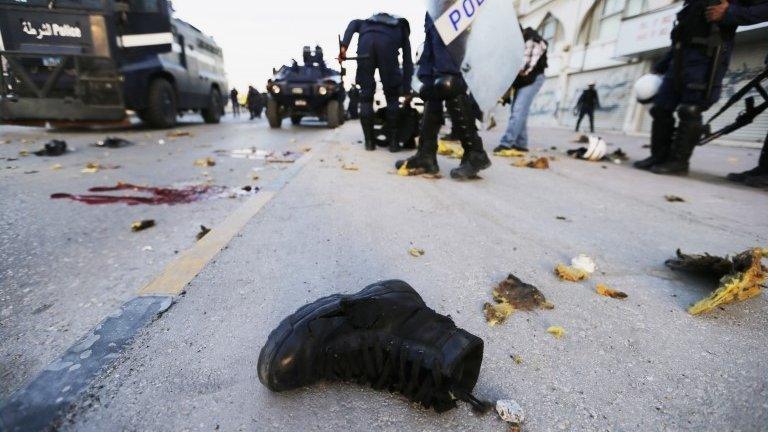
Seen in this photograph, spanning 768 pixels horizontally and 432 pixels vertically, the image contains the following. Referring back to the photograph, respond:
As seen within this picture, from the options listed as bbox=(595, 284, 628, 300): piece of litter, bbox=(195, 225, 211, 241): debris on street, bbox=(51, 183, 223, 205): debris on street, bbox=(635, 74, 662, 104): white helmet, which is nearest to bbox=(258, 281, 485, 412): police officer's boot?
bbox=(595, 284, 628, 300): piece of litter

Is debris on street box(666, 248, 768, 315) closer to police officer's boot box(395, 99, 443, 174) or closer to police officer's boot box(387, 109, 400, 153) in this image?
police officer's boot box(395, 99, 443, 174)

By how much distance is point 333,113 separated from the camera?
32.3ft

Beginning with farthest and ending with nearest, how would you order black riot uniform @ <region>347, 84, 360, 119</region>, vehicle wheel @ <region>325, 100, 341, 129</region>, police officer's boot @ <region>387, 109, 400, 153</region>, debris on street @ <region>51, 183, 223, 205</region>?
black riot uniform @ <region>347, 84, 360, 119</region> → vehicle wheel @ <region>325, 100, 341, 129</region> → police officer's boot @ <region>387, 109, 400, 153</region> → debris on street @ <region>51, 183, 223, 205</region>

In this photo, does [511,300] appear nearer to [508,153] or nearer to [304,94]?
[508,153]

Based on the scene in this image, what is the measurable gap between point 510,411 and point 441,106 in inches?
107

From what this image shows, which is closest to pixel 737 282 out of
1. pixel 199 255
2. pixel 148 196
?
pixel 199 255

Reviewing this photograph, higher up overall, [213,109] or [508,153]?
[213,109]

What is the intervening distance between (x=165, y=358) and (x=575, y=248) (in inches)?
68.7

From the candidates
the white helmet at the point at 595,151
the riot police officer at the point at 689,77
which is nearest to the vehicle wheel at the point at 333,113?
the white helmet at the point at 595,151

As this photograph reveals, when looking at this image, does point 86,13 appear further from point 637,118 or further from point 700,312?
point 637,118

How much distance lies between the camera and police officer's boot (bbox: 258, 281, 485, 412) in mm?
848

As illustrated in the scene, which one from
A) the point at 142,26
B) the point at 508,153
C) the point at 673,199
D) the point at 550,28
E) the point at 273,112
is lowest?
the point at 673,199

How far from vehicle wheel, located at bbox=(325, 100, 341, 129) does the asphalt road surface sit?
7.28m

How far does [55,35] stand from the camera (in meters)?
5.96
